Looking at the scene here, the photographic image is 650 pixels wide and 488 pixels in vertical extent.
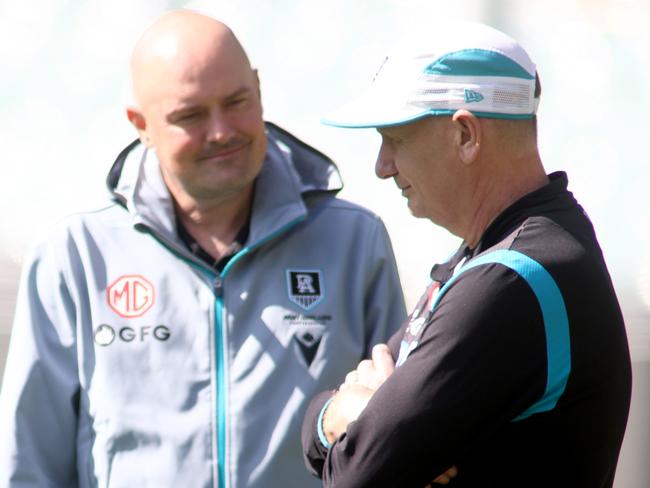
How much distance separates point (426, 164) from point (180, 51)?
959mm

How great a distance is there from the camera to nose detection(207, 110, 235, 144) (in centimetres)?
278

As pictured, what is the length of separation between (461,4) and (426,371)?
8.29 ft

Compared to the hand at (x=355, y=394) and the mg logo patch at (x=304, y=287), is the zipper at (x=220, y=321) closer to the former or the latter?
the mg logo patch at (x=304, y=287)

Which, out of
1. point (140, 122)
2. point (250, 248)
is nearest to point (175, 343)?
point (250, 248)

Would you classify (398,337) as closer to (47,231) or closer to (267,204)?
(267,204)

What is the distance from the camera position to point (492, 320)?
1.87 m

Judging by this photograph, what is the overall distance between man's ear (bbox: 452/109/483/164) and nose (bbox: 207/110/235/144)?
0.85 meters

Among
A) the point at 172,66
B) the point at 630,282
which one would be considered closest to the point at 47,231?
the point at 172,66

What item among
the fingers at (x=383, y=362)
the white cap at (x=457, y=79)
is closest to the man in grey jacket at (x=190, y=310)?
the fingers at (x=383, y=362)

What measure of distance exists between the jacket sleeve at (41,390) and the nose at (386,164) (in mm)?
942

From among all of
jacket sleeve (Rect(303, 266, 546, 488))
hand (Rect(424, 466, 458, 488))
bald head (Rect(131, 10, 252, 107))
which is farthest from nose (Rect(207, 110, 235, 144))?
hand (Rect(424, 466, 458, 488))

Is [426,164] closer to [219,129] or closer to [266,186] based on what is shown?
[219,129]

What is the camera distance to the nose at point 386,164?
7.14 feet

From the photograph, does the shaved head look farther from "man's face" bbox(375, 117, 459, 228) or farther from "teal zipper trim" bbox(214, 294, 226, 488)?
"man's face" bbox(375, 117, 459, 228)
